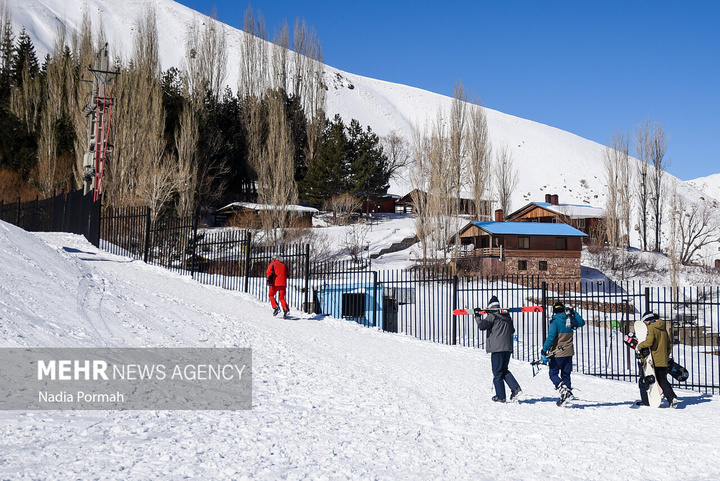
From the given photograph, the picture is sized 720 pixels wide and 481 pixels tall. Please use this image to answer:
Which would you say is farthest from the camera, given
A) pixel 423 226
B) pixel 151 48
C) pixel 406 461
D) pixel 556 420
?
pixel 151 48

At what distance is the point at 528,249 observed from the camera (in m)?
45.2

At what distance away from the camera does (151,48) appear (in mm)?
43938

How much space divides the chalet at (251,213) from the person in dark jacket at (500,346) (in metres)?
34.1

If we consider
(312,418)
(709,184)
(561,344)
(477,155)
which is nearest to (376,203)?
(477,155)

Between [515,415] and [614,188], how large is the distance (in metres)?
48.6

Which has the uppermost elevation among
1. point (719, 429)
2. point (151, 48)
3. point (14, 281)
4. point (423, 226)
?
point (151, 48)

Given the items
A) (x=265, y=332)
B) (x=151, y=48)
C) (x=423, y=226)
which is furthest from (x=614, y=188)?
(x=265, y=332)

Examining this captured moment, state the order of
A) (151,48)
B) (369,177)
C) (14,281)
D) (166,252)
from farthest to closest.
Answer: (369,177) → (151,48) → (166,252) → (14,281)

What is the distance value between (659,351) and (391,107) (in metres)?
131

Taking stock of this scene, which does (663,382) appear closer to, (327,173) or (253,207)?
(253,207)

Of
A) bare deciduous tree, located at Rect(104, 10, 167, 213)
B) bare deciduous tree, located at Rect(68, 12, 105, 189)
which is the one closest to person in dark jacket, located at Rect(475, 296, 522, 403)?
bare deciduous tree, located at Rect(104, 10, 167, 213)

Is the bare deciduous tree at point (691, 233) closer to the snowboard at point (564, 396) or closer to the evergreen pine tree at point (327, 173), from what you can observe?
the evergreen pine tree at point (327, 173)

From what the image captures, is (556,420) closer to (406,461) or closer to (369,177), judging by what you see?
(406,461)

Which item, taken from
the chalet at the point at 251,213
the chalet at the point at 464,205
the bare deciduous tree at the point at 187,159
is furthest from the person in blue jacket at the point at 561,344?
the chalet at the point at 251,213
